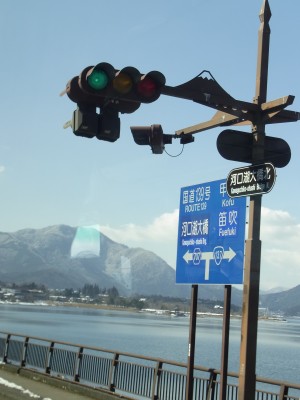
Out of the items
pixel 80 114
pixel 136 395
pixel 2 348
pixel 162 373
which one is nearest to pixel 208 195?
pixel 80 114

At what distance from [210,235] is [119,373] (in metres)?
7.64

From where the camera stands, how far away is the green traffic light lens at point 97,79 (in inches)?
265

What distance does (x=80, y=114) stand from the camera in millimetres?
7305

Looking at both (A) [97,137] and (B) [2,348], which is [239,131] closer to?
(A) [97,137]

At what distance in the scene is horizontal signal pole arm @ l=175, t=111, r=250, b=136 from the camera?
8414mm

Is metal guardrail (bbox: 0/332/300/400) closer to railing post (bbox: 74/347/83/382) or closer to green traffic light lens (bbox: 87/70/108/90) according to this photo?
railing post (bbox: 74/347/83/382)

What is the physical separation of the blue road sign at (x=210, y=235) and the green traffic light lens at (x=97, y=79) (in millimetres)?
2611

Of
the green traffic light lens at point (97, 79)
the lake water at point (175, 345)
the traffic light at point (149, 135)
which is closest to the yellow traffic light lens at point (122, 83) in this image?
the green traffic light lens at point (97, 79)

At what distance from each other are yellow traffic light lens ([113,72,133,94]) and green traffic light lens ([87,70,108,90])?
5.9 inches

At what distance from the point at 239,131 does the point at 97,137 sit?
6.43 feet

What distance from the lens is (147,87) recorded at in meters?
7.08

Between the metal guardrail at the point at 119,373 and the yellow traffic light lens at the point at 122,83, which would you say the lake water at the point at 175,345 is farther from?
the yellow traffic light lens at the point at 122,83

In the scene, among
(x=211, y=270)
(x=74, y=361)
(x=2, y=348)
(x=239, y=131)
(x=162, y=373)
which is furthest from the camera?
(x=2, y=348)

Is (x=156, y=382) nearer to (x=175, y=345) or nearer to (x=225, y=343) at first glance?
(x=225, y=343)
